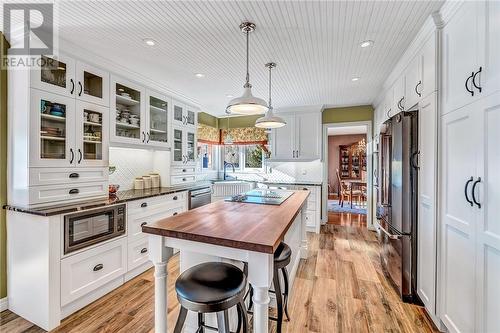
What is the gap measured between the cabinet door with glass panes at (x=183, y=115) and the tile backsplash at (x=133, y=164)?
2.03 ft

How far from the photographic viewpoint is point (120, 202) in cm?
251

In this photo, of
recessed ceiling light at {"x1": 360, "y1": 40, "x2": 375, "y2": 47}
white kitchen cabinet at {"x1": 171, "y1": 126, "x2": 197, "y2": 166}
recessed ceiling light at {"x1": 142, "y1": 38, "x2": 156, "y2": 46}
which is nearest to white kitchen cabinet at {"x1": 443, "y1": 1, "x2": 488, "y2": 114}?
recessed ceiling light at {"x1": 360, "y1": 40, "x2": 375, "y2": 47}

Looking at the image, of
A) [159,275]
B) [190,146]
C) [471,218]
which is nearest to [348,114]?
[190,146]

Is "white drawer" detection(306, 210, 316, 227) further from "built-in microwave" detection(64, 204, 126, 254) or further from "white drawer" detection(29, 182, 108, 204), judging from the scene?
"white drawer" detection(29, 182, 108, 204)

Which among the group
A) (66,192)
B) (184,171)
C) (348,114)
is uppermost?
(348,114)

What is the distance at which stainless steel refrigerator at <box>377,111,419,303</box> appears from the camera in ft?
7.14

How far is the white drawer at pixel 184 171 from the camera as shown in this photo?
3.84 metres

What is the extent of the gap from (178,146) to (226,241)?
307 cm

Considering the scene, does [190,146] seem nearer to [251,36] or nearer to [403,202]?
[251,36]

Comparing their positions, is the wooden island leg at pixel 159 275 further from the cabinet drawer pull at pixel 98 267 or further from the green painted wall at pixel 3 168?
the green painted wall at pixel 3 168

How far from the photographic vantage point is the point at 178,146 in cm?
400

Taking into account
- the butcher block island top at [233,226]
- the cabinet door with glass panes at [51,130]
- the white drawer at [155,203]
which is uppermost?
the cabinet door with glass panes at [51,130]

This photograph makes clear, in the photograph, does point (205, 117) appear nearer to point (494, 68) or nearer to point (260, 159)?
point (260, 159)

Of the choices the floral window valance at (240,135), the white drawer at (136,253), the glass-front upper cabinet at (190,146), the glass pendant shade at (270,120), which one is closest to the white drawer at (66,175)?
the white drawer at (136,253)
